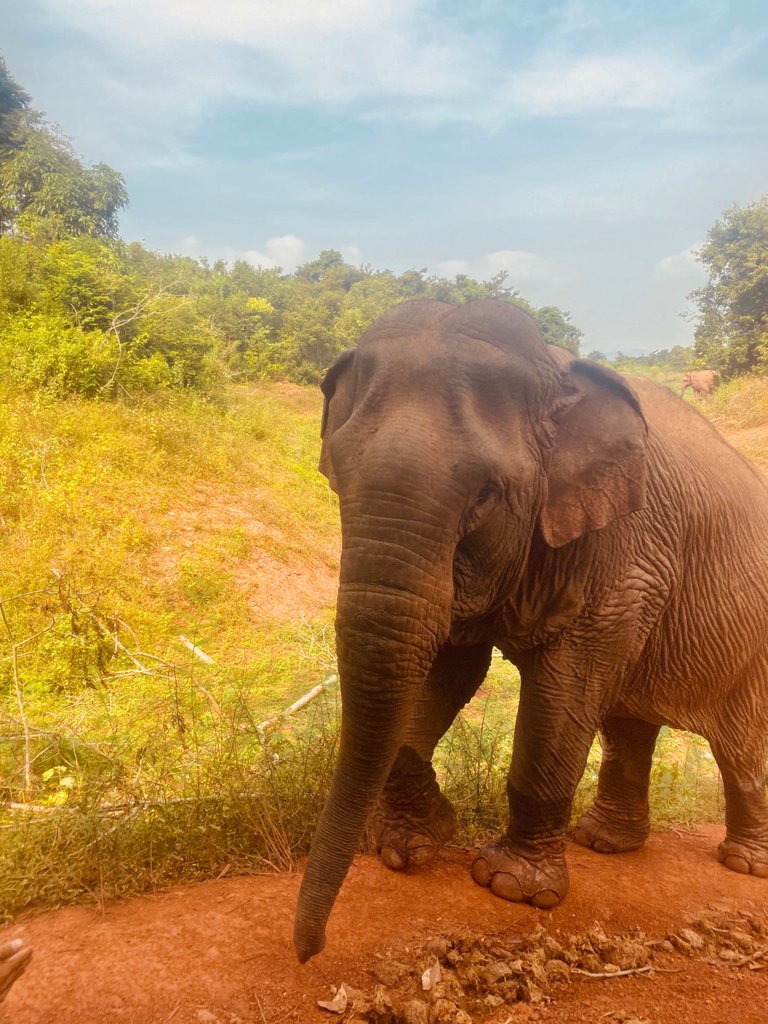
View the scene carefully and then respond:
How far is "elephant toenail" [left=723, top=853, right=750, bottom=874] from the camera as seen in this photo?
Answer: 4.53 m

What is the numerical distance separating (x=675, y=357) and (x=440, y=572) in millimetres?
40465

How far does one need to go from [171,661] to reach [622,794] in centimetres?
503

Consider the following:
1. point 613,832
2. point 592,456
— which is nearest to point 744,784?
point 613,832

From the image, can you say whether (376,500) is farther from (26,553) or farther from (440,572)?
(26,553)

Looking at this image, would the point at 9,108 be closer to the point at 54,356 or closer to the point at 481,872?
the point at 54,356

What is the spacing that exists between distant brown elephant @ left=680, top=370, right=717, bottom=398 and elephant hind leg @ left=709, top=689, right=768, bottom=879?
21.5 meters

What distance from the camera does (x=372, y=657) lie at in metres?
2.49

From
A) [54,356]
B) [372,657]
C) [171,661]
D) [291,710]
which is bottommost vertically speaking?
[171,661]

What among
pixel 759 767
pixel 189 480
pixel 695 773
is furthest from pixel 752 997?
pixel 189 480

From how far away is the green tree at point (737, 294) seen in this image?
875 inches

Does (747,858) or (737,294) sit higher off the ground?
(737,294)

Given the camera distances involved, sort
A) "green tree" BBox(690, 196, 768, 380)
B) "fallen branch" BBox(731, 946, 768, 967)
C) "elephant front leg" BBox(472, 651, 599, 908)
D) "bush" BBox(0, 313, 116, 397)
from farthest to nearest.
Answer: "green tree" BBox(690, 196, 768, 380) → "bush" BBox(0, 313, 116, 397) → "elephant front leg" BBox(472, 651, 599, 908) → "fallen branch" BBox(731, 946, 768, 967)

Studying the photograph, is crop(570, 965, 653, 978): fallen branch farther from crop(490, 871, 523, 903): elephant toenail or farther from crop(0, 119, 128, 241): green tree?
crop(0, 119, 128, 241): green tree

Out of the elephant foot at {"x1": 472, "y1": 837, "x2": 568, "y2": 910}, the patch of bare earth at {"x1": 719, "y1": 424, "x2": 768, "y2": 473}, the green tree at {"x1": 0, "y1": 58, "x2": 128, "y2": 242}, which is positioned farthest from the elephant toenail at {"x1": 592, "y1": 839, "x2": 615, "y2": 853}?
the green tree at {"x1": 0, "y1": 58, "x2": 128, "y2": 242}
